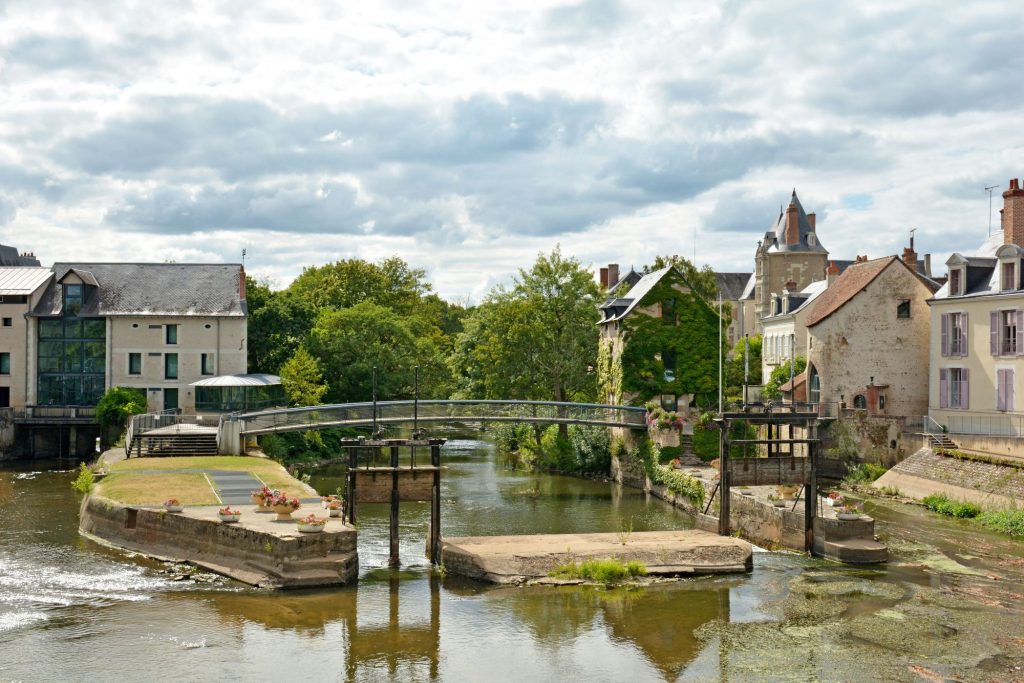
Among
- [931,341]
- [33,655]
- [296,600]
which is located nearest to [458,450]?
[931,341]

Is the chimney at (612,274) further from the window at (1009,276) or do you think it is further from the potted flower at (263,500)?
the potted flower at (263,500)

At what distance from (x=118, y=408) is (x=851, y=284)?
120ft

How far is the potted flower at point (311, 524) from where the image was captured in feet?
79.5

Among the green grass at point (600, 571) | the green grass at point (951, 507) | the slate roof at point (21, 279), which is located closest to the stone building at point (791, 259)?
the green grass at point (951, 507)

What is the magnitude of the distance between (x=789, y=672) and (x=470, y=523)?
670 inches

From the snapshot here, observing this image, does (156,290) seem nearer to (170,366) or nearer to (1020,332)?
(170,366)

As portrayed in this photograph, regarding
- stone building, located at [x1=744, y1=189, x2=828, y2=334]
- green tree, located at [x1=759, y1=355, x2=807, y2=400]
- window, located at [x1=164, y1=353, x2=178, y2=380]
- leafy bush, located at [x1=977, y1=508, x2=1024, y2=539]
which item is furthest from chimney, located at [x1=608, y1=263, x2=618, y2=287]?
leafy bush, located at [x1=977, y1=508, x2=1024, y2=539]

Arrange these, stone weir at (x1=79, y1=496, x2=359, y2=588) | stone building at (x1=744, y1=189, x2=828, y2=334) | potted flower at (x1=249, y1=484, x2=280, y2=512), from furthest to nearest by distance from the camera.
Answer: stone building at (x1=744, y1=189, x2=828, y2=334) < potted flower at (x1=249, y1=484, x2=280, y2=512) < stone weir at (x1=79, y1=496, x2=359, y2=588)

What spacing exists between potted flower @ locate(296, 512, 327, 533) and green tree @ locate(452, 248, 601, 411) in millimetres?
30492

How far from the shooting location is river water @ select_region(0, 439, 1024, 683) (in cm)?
1836

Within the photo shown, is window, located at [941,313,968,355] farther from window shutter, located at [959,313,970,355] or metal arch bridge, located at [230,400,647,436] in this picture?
metal arch bridge, located at [230,400,647,436]

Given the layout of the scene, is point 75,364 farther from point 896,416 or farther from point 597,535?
point 896,416

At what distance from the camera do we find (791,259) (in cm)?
8056

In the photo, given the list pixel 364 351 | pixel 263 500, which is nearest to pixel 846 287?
pixel 364 351
